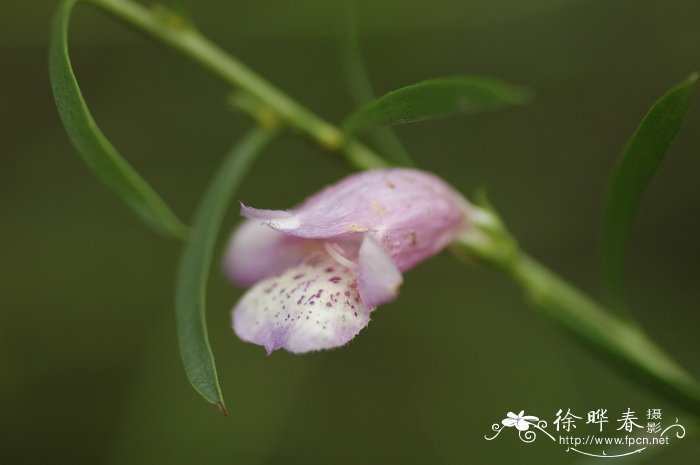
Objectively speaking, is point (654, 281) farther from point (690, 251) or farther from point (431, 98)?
point (431, 98)

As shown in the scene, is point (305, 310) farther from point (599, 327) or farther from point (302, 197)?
point (302, 197)

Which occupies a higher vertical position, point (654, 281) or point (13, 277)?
point (654, 281)

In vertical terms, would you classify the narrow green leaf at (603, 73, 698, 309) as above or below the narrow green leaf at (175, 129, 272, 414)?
above

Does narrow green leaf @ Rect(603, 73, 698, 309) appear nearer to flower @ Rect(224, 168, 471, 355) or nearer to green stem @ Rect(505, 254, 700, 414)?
green stem @ Rect(505, 254, 700, 414)

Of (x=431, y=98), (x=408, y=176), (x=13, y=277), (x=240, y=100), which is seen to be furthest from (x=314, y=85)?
(x=431, y=98)

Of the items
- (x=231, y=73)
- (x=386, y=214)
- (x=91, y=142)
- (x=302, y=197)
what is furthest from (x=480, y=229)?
(x=302, y=197)

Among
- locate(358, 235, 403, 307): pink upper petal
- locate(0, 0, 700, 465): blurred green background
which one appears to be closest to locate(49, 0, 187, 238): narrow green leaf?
locate(358, 235, 403, 307): pink upper petal

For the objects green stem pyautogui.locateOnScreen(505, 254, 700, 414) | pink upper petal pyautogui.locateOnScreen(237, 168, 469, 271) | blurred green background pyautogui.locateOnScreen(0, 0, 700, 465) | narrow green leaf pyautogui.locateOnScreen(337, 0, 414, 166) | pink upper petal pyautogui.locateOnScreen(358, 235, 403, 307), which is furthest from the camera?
blurred green background pyautogui.locateOnScreen(0, 0, 700, 465)

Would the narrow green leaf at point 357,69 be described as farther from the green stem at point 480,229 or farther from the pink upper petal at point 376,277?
the pink upper petal at point 376,277
